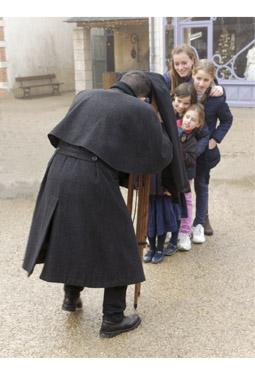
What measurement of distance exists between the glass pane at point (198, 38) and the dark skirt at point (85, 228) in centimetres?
873

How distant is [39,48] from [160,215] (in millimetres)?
14072

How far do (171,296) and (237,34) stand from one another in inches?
327

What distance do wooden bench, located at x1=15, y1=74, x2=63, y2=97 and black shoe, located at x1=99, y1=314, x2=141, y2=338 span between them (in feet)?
43.8

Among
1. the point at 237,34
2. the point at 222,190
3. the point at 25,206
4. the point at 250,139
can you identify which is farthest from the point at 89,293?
the point at 237,34

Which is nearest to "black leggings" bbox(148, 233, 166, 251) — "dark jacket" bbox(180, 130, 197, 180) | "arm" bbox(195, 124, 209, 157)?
"dark jacket" bbox(180, 130, 197, 180)

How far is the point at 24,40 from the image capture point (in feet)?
52.1

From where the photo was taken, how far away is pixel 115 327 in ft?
10.3

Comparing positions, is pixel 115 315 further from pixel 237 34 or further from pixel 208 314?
pixel 237 34

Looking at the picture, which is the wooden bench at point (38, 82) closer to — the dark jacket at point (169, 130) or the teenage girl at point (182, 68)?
the teenage girl at point (182, 68)

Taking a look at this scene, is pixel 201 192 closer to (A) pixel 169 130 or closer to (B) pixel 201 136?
(B) pixel 201 136

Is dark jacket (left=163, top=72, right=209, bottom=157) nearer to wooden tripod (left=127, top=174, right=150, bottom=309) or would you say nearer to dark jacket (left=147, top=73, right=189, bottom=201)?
dark jacket (left=147, top=73, right=189, bottom=201)

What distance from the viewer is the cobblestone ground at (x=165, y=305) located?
9.95ft

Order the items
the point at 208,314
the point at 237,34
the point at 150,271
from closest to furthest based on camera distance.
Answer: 1. the point at 208,314
2. the point at 150,271
3. the point at 237,34

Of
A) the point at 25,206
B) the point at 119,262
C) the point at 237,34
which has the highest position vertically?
the point at 237,34
